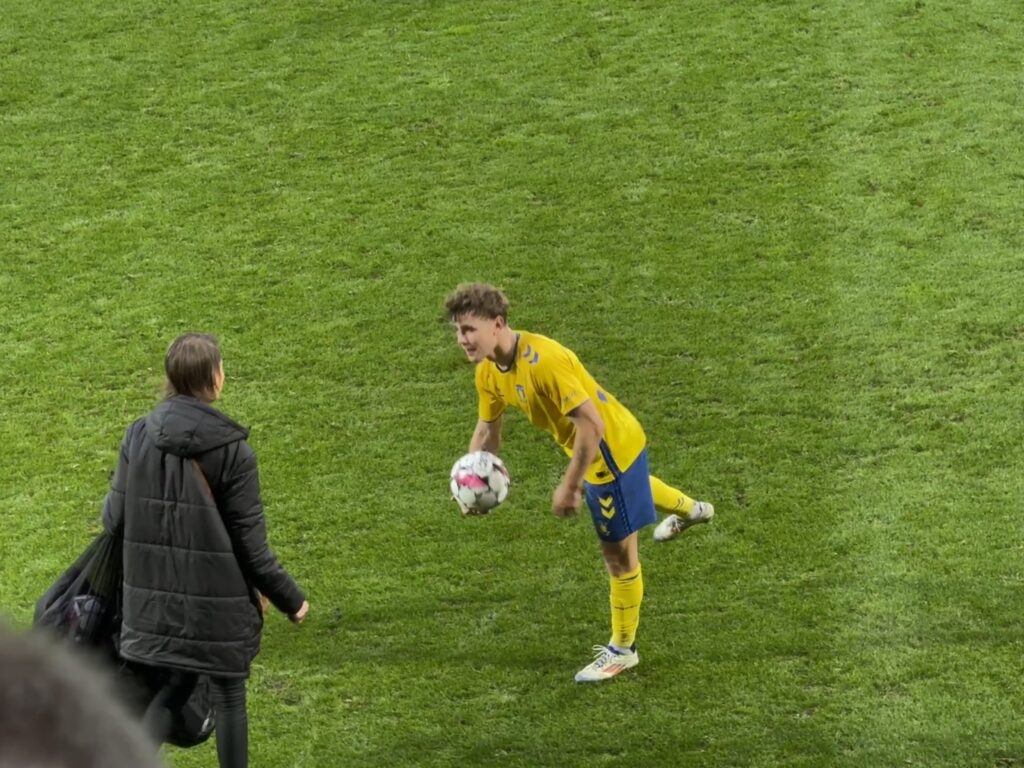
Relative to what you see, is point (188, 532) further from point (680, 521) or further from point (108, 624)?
point (680, 521)

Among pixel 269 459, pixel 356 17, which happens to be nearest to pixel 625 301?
pixel 269 459

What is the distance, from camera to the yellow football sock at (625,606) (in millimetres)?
5836

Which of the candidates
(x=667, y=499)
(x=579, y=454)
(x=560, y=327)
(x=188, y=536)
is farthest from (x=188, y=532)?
(x=560, y=327)

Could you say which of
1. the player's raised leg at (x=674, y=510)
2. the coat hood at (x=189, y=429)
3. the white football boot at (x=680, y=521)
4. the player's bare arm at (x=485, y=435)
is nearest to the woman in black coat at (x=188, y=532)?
the coat hood at (x=189, y=429)

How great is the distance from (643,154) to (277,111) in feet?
10.8

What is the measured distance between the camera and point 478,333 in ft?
17.3

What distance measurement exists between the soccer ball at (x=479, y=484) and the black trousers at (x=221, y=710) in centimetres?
122

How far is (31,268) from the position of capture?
9898 millimetres

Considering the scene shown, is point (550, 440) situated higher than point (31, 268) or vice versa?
point (31, 268)

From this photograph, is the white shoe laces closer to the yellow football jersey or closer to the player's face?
the yellow football jersey

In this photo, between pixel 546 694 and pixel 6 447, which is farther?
pixel 6 447

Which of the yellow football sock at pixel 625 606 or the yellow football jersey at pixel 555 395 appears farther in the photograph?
the yellow football sock at pixel 625 606

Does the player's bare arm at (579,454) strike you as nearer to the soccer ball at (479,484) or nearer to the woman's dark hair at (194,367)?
the soccer ball at (479,484)

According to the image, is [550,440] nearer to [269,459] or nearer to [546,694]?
[269,459]
